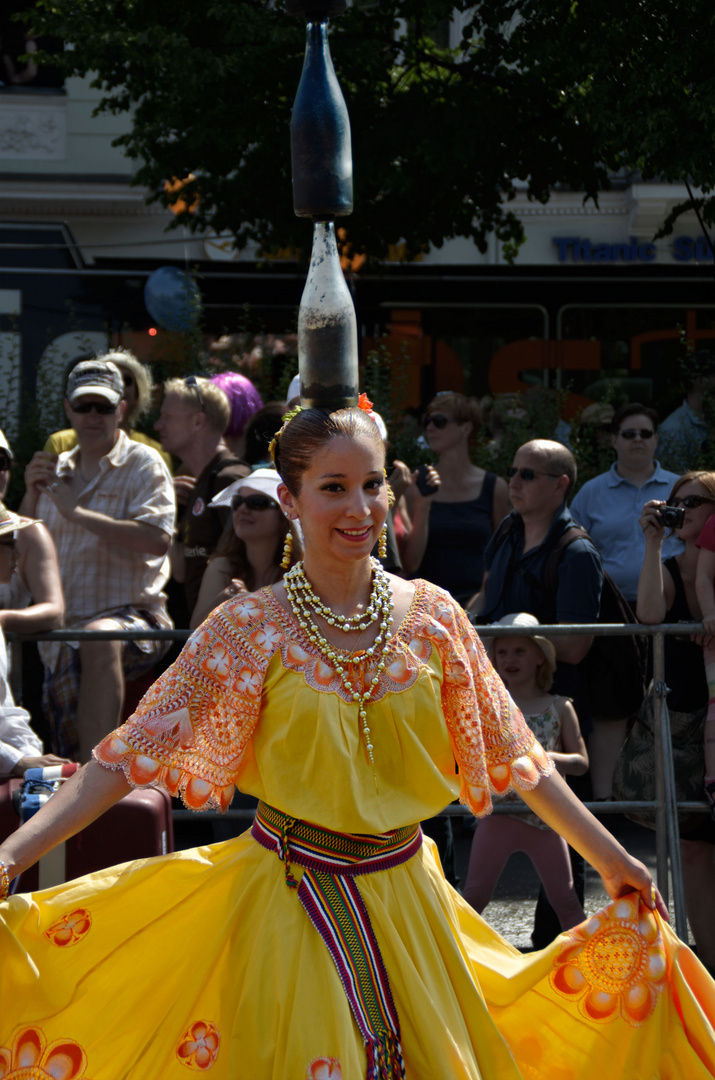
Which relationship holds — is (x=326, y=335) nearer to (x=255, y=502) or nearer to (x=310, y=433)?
(x=310, y=433)

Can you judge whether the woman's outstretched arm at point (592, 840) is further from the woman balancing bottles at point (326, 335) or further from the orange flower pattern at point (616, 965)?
the woman balancing bottles at point (326, 335)

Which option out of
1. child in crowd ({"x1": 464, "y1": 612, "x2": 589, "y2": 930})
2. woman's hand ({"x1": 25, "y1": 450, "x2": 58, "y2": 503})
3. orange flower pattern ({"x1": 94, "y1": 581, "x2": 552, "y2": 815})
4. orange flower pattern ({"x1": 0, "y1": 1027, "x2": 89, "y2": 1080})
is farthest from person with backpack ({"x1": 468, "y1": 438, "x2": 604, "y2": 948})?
orange flower pattern ({"x1": 0, "y1": 1027, "x2": 89, "y2": 1080})

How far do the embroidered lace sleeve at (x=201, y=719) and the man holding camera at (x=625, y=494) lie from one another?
3785 millimetres

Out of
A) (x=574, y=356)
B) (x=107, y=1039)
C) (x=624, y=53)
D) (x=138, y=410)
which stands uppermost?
(x=624, y=53)

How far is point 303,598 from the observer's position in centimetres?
Answer: 293

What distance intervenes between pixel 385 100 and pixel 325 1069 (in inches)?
349

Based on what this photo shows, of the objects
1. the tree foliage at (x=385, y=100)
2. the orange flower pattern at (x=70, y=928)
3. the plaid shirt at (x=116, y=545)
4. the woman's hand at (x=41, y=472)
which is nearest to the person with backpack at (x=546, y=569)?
the plaid shirt at (x=116, y=545)

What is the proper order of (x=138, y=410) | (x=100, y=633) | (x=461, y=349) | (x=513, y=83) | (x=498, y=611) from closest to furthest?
(x=100, y=633) → (x=498, y=611) → (x=138, y=410) → (x=513, y=83) → (x=461, y=349)

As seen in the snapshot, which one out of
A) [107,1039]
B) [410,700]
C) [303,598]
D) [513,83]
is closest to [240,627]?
[303,598]

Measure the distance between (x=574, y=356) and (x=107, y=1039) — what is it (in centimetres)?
1012

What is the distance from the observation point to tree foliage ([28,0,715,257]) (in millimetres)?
8828

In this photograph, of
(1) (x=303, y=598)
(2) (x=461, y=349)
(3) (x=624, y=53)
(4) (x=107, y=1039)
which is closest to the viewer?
(4) (x=107, y=1039)

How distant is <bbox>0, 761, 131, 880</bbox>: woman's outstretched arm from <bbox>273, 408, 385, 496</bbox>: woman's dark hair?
2.47 feet

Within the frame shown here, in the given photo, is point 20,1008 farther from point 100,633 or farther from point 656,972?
point 100,633
